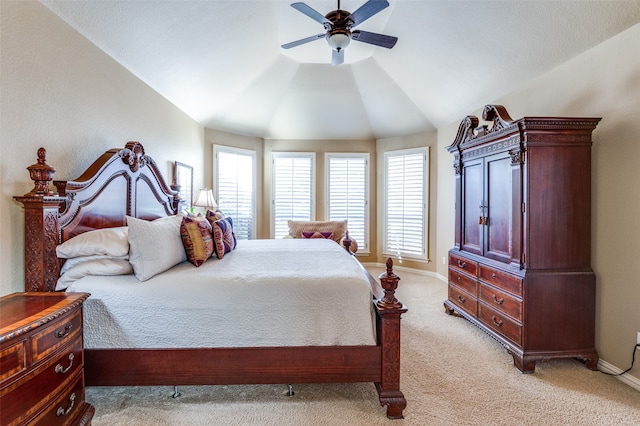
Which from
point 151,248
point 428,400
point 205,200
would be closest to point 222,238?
point 151,248

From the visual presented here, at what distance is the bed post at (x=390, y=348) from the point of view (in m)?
1.88

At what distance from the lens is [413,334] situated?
3.10 m

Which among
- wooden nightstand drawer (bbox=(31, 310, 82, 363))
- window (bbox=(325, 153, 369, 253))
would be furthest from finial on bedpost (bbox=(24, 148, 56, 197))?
window (bbox=(325, 153, 369, 253))

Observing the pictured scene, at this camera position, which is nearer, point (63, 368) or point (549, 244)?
point (63, 368)

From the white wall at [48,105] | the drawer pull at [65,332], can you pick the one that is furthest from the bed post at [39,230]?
the drawer pull at [65,332]

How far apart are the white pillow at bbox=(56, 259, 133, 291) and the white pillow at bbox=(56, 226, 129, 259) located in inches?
2.2

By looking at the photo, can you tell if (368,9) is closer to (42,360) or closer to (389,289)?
(389,289)

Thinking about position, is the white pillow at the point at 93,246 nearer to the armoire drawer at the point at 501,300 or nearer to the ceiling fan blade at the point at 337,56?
the ceiling fan blade at the point at 337,56

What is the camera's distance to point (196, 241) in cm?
245

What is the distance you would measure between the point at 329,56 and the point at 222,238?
318 cm

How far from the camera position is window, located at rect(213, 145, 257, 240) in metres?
5.44

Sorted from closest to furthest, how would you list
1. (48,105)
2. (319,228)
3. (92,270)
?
(92,270), (48,105), (319,228)

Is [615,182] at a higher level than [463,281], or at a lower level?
higher

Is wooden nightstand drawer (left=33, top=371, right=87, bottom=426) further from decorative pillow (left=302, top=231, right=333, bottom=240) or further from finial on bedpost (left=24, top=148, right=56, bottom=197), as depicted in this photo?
decorative pillow (left=302, top=231, right=333, bottom=240)
